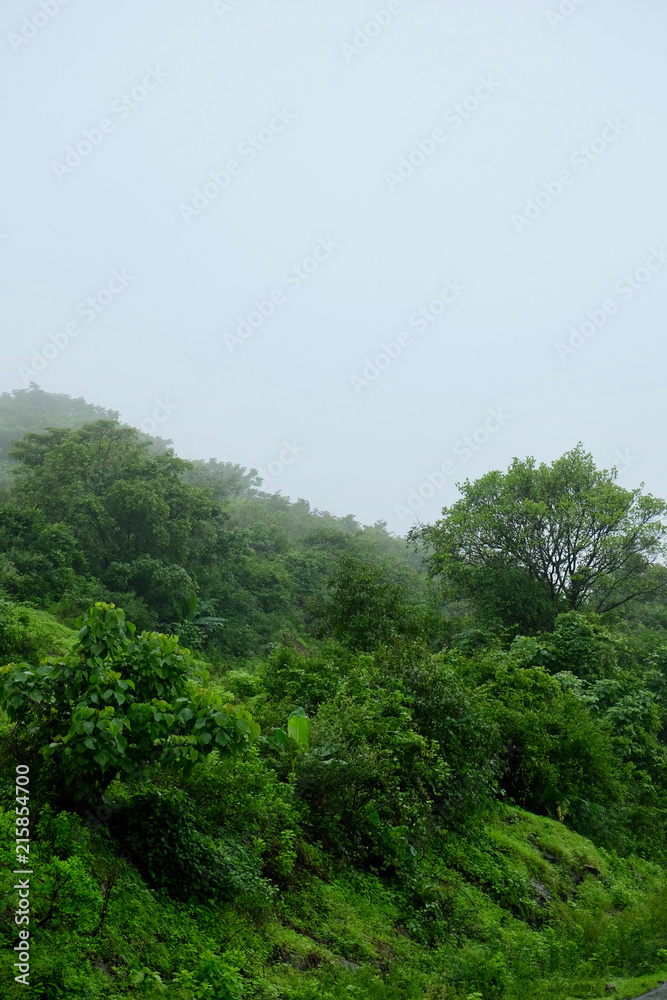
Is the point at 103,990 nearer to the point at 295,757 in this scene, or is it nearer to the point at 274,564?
the point at 295,757

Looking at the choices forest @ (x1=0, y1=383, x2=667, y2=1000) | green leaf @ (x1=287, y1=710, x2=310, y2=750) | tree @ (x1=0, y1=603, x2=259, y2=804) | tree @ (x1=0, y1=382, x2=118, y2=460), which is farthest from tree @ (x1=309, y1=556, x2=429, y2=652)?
tree @ (x1=0, y1=382, x2=118, y2=460)

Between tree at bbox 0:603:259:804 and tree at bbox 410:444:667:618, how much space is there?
19.1m

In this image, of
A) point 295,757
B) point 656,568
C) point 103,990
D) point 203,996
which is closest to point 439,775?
point 295,757

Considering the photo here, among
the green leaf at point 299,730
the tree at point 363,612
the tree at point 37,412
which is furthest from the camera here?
the tree at point 37,412

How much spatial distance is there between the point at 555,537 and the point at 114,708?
21174 millimetres

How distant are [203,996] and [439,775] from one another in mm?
4594

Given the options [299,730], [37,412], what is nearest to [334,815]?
[299,730]

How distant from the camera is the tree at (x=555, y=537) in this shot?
23094 mm

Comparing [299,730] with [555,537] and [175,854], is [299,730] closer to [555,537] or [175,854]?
[175,854]

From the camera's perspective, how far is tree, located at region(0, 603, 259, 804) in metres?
4.59

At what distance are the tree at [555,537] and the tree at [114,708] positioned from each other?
19130 millimetres

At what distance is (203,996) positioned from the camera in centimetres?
400

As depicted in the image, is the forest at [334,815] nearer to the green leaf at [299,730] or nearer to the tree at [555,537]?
the green leaf at [299,730]

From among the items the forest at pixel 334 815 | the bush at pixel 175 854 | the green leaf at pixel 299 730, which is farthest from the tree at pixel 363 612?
the bush at pixel 175 854
